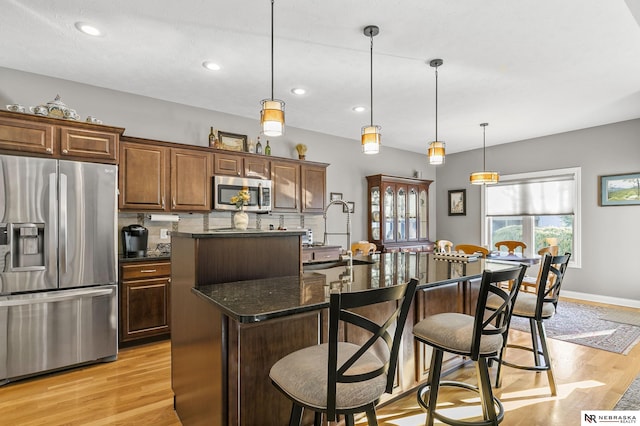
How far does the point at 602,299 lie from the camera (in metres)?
5.20

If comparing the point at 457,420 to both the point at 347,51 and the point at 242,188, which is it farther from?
the point at 242,188

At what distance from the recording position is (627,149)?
16.3 feet

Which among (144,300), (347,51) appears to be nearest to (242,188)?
(144,300)

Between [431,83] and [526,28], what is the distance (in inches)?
43.5

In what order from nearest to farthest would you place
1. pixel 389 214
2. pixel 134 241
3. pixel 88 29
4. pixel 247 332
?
pixel 247 332, pixel 88 29, pixel 134 241, pixel 389 214

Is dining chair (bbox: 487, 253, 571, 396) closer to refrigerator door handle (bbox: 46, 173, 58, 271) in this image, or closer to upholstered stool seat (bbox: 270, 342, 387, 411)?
upholstered stool seat (bbox: 270, 342, 387, 411)

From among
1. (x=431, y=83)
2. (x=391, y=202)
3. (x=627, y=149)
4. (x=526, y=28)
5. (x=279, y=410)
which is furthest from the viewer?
(x=391, y=202)

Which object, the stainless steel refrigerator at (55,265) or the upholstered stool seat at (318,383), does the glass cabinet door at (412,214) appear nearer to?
the stainless steel refrigerator at (55,265)

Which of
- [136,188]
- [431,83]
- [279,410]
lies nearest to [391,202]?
[431,83]

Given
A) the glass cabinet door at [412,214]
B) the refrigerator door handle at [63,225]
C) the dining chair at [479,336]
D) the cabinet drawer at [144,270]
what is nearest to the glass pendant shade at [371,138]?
the dining chair at [479,336]

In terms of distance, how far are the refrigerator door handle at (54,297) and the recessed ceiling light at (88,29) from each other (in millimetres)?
2167

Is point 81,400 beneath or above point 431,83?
beneath

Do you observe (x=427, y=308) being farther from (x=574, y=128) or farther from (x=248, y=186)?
(x=574, y=128)

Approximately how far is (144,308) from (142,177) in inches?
55.5
